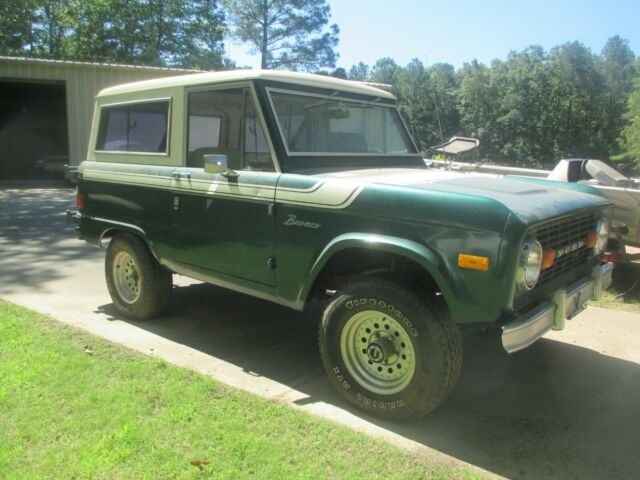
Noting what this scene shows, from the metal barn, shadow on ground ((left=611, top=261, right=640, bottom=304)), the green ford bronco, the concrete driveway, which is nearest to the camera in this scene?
the green ford bronco

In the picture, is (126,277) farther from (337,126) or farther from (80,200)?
(337,126)

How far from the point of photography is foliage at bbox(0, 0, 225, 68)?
3556 cm

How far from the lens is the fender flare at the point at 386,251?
2928 mm

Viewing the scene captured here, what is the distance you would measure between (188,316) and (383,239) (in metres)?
2.83

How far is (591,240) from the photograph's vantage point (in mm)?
3811

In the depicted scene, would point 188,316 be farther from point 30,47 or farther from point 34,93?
point 30,47

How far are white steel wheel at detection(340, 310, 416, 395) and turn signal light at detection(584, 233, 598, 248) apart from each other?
5.11 ft

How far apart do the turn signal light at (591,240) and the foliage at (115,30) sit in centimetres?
3666

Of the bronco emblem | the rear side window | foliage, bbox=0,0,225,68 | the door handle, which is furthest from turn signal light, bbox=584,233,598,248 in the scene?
foliage, bbox=0,0,225,68

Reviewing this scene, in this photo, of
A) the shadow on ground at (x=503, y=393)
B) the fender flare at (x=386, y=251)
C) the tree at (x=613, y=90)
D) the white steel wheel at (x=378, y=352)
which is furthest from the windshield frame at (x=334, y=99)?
the tree at (x=613, y=90)

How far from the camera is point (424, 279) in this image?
11.1ft

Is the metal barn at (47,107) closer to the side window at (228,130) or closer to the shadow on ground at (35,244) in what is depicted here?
the shadow on ground at (35,244)

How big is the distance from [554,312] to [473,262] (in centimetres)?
75

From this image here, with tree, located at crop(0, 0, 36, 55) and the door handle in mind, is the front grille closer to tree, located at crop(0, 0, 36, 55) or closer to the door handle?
the door handle
